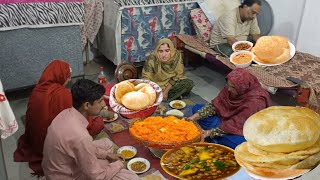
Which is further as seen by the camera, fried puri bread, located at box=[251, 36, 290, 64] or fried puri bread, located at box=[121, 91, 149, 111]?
fried puri bread, located at box=[121, 91, 149, 111]

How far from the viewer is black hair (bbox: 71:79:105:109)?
1.74 metres

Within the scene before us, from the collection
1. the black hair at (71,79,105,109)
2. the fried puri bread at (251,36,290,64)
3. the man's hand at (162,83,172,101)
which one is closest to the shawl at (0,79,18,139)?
the black hair at (71,79,105,109)

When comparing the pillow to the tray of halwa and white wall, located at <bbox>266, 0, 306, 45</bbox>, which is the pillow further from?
the tray of halwa

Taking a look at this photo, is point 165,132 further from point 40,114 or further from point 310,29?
point 310,29

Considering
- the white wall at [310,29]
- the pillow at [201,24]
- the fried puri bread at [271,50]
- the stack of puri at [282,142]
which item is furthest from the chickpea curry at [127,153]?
the white wall at [310,29]

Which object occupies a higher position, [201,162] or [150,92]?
[201,162]

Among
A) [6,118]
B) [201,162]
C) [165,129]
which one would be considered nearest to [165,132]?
[165,129]

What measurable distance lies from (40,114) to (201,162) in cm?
130

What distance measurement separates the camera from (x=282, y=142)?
0.39 m

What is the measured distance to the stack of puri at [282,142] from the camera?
0.40 metres

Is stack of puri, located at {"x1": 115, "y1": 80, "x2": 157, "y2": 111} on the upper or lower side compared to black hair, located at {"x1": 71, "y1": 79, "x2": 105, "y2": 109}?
lower

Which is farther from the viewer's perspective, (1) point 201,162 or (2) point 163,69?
(2) point 163,69

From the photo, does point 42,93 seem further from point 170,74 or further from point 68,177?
point 170,74

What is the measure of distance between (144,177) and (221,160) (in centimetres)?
103
